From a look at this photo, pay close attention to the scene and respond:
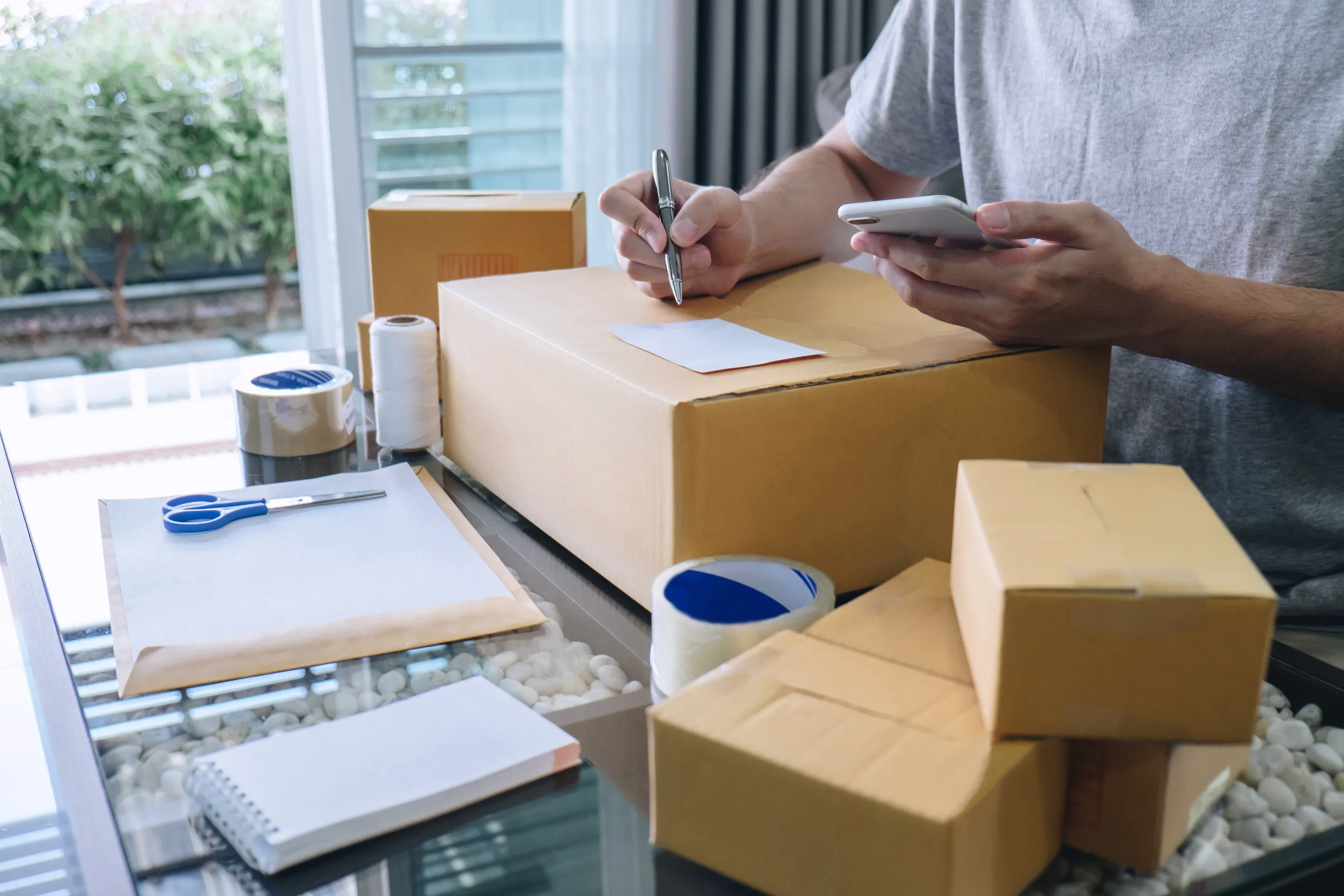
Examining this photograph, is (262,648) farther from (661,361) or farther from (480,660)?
(661,361)

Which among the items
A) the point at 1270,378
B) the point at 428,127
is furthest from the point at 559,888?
the point at 428,127

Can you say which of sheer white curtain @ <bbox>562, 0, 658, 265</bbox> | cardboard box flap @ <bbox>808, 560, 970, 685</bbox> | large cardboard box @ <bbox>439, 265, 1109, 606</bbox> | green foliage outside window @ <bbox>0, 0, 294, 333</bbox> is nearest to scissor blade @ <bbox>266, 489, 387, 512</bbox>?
large cardboard box @ <bbox>439, 265, 1109, 606</bbox>

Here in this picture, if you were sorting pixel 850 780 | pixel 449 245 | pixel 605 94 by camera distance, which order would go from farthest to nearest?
1. pixel 605 94
2. pixel 449 245
3. pixel 850 780

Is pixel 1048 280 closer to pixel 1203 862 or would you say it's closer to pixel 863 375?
pixel 863 375

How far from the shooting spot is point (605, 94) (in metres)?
2.65

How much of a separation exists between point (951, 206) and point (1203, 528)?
0.26 metres

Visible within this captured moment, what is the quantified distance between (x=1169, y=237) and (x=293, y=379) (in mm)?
786

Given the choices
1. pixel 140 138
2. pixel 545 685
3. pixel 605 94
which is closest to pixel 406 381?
pixel 545 685

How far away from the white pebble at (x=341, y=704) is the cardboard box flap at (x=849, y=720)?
21cm

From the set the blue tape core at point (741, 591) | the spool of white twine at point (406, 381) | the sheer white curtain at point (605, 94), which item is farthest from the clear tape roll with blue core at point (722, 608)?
the sheer white curtain at point (605, 94)

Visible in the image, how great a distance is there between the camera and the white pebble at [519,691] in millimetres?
612

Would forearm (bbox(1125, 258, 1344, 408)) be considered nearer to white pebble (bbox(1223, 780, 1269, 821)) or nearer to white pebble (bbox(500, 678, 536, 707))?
white pebble (bbox(1223, 780, 1269, 821))

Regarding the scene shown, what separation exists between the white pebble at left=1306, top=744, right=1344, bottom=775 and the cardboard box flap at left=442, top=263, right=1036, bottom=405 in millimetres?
290

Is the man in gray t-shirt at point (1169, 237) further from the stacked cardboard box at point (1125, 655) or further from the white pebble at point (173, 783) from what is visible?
the white pebble at point (173, 783)
